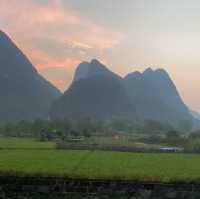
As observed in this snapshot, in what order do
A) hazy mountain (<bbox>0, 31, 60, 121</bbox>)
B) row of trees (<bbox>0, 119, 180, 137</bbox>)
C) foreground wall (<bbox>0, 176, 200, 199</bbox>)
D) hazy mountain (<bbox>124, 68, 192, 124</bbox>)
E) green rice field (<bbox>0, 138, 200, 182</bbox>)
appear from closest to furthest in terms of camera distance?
foreground wall (<bbox>0, 176, 200, 199</bbox>)
green rice field (<bbox>0, 138, 200, 182</bbox>)
row of trees (<bbox>0, 119, 180, 137</bbox>)
hazy mountain (<bbox>0, 31, 60, 121</bbox>)
hazy mountain (<bbox>124, 68, 192, 124</bbox>)

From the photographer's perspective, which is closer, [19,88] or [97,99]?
[97,99]

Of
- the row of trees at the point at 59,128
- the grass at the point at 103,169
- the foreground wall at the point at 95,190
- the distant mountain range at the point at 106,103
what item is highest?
the distant mountain range at the point at 106,103

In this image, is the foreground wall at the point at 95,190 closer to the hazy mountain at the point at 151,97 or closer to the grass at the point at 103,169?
the grass at the point at 103,169

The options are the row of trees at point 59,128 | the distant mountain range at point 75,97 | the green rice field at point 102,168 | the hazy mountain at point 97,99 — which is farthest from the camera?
the hazy mountain at point 97,99

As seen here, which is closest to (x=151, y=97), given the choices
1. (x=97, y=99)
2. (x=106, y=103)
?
(x=106, y=103)

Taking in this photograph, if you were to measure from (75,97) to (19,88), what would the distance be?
25288 millimetres

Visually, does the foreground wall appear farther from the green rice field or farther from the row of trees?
the row of trees

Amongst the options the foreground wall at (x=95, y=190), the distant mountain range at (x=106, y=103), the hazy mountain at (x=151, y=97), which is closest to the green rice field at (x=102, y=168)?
the foreground wall at (x=95, y=190)

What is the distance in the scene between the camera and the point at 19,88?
491ft

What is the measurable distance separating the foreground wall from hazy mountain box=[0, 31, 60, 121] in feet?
381

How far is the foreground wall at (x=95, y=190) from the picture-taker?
10.8 metres

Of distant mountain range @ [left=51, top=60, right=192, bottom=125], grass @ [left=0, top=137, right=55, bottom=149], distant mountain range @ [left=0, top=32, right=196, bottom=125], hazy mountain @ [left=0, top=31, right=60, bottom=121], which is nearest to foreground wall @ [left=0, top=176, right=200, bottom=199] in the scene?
grass @ [left=0, top=137, right=55, bottom=149]

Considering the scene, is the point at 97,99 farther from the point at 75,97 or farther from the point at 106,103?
the point at 75,97

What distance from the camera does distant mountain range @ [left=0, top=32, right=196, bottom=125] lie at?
5226 inches
